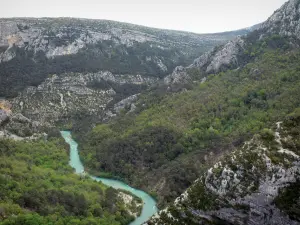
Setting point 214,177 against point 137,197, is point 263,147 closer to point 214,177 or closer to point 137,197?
point 214,177

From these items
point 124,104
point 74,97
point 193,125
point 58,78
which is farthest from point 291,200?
point 58,78

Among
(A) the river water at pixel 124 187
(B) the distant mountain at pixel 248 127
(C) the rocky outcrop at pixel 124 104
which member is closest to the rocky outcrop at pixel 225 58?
(B) the distant mountain at pixel 248 127

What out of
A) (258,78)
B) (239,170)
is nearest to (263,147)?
(239,170)

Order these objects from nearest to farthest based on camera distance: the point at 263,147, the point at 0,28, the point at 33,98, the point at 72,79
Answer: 1. the point at 263,147
2. the point at 33,98
3. the point at 72,79
4. the point at 0,28

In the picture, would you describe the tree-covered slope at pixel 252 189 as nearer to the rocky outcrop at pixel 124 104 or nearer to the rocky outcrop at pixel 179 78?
the rocky outcrop at pixel 179 78

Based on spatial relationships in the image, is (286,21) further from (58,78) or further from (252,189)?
(252,189)

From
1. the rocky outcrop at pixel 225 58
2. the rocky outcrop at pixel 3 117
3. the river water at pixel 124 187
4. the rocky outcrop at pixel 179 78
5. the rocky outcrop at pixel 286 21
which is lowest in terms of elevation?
the river water at pixel 124 187

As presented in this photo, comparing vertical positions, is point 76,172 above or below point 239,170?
below
